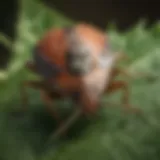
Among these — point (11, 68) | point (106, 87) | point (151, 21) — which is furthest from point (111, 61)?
point (151, 21)

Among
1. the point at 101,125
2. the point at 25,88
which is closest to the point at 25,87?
the point at 25,88

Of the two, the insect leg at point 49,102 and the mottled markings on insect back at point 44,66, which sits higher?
the mottled markings on insect back at point 44,66

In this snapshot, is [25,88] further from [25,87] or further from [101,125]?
[101,125]

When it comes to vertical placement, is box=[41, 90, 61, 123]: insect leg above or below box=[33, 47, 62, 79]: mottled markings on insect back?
below

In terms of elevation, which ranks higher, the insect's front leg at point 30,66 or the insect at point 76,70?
the insect's front leg at point 30,66

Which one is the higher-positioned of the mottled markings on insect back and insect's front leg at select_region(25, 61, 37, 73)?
insect's front leg at select_region(25, 61, 37, 73)

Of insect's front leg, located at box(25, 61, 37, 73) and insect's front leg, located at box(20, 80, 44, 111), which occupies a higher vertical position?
insect's front leg, located at box(25, 61, 37, 73)
